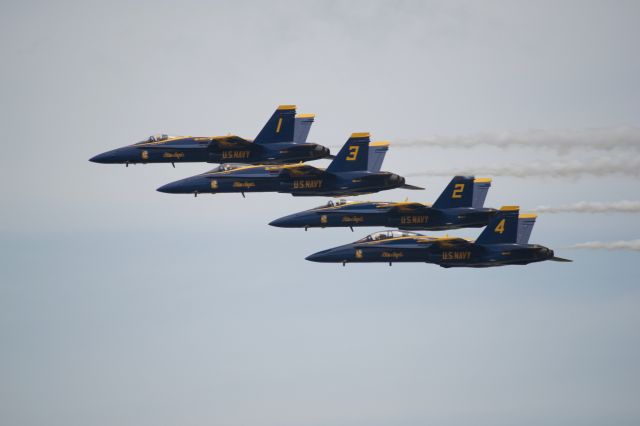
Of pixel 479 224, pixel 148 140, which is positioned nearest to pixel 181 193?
pixel 148 140

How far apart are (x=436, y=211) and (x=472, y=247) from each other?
156 inches

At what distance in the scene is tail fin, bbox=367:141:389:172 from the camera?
136 meters

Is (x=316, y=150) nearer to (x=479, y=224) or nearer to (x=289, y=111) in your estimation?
(x=289, y=111)

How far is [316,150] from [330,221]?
620 cm

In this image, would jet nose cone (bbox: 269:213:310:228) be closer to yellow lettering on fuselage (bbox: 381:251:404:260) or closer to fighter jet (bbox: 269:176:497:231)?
fighter jet (bbox: 269:176:497:231)

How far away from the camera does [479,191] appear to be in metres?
137

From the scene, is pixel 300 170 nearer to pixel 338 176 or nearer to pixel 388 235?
pixel 338 176

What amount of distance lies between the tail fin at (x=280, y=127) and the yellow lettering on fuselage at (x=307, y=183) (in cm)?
349

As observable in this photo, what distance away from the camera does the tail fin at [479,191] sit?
137m

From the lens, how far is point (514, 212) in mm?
135750

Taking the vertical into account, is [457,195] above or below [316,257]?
above

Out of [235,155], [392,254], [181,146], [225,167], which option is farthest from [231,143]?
[392,254]

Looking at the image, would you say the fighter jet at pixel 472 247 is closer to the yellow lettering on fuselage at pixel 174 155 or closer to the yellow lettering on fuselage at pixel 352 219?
the yellow lettering on fuselage at pixel 352 219

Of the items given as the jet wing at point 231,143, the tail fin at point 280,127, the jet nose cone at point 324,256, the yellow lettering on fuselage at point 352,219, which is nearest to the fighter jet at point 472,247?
the yellow lettering on fuselage at point 352,219
